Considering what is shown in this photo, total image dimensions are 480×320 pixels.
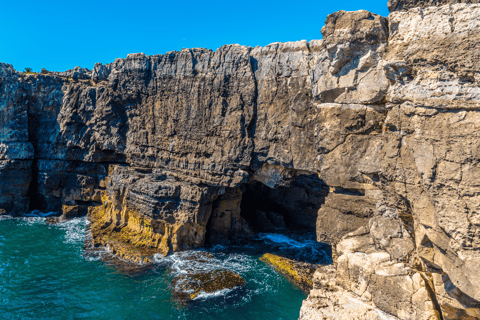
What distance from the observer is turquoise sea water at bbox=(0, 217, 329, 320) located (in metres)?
18.2

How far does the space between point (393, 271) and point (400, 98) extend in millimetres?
6579

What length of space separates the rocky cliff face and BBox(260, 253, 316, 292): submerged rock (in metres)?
5.78

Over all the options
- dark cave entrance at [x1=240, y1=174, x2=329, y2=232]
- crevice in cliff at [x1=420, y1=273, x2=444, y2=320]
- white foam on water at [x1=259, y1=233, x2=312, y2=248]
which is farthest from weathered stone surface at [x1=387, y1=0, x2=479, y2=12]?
white foam on water at [x1=259, y1=233, x2=312, y2=248]

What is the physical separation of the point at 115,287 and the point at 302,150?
16916mm

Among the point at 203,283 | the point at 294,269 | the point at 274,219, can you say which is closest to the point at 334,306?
the point at 294,269

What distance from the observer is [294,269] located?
22.7 m

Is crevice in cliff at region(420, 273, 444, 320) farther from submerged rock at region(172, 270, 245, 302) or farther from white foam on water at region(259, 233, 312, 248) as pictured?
white foam on water at region(259, 233, 312, 248)

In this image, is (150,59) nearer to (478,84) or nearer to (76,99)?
(76,99)

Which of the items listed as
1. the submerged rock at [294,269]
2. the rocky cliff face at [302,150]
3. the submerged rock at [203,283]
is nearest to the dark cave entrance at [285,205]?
the rocky cliff face at [302,150]

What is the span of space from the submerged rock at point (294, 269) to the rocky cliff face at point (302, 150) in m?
5.78

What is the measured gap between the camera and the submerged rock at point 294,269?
21278 mm

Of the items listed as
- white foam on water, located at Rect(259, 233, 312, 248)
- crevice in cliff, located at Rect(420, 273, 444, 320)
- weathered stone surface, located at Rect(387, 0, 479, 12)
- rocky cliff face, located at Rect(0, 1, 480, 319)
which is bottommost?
white foam on water, located at Rect(259, 233, 312, 248)

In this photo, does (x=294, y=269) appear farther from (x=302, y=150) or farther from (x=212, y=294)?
(x=302, y=150)

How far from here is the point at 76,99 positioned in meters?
33.7
